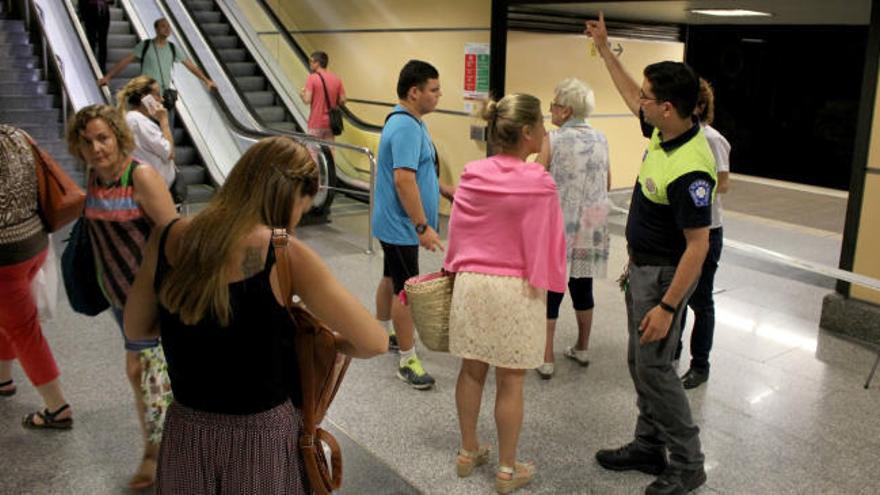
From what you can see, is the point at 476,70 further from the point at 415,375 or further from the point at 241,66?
the point at 415,375

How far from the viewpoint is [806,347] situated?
4398 millimetres

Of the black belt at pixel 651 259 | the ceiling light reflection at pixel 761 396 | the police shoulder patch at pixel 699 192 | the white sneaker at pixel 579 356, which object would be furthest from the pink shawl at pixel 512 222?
the ceiling light reflection at pixel 761 396

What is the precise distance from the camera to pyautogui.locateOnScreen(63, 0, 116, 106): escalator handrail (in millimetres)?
7574

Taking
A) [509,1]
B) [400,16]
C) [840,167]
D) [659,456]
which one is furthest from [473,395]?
[840,167]

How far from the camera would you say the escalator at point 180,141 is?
25.4 ft

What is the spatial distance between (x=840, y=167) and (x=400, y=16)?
19.4 feet

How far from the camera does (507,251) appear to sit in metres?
2.55

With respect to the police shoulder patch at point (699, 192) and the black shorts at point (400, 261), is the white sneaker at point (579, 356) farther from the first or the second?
the police shoulder patch at point (699, 192)

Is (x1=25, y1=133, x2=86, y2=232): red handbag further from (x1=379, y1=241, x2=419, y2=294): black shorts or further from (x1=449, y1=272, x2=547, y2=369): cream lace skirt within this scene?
(x1=449, y1=272, x2=547, y2=369): cream lace skirt

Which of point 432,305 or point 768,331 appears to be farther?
point 768,331

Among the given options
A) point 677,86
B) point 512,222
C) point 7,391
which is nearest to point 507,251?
point 512,222

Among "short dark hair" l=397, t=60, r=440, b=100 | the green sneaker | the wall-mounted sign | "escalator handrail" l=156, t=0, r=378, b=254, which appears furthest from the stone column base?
the wall-mounted sign

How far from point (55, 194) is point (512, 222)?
6.20 feet

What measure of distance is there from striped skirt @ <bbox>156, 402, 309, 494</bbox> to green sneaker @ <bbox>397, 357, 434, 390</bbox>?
205cm
